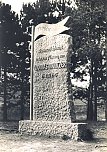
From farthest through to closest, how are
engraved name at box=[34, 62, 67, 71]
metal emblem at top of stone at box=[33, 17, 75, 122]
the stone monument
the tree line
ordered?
the tree line
engraved name at box=[34, 62, 67, 71]
metal emblem at top of stone at box=[33, 17, 75, 122]
the stone monument

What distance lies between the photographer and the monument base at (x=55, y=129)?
10.6 metres

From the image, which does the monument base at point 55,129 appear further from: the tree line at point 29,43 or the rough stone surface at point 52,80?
the tree line at point 29,43

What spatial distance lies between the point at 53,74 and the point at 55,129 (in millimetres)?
1759

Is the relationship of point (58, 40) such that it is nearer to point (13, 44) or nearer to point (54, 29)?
point (54, 29)

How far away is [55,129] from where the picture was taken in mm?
11070

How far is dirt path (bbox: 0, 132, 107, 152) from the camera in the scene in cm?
891

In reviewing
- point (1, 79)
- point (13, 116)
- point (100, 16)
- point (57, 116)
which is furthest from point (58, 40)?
point (13, 116)

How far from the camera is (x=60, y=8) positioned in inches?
1029

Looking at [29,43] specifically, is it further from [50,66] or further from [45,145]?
[45,145]

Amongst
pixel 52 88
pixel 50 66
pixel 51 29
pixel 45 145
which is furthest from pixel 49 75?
pixel 45 145

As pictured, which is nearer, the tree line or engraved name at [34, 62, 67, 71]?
engraved name at [34, 62, 67, 71]

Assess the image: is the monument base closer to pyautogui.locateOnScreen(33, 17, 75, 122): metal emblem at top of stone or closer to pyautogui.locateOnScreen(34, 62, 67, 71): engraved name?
pyautogui.locateOnScreen(33, 17, 75, 122): metal emblem at top of stone

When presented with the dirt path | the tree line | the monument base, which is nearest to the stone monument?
the monument base

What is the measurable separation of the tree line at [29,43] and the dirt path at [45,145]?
13.6m
